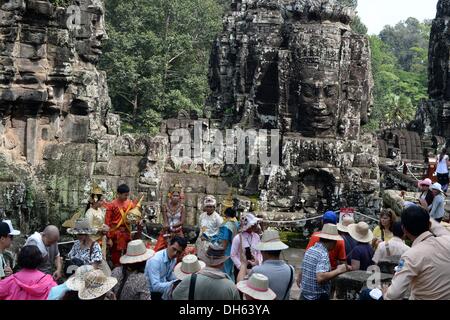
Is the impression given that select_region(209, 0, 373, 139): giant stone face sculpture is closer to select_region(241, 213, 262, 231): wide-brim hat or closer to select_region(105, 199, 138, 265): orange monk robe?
select_region(105, 199, 138, 265): orange monk robe

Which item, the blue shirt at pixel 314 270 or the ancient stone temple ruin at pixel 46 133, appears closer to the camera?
the blue shirt at pixel 314 270

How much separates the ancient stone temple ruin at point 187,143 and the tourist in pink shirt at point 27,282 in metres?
6.29

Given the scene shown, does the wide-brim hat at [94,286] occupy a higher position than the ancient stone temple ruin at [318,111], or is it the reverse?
the ancient stone temple ruin at [318,111]

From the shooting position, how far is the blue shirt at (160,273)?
536 centimetres

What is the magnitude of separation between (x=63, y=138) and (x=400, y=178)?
352 inches

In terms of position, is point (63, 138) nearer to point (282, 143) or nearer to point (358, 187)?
point (282, 143)

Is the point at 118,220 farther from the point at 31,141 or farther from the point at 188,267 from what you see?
the point at 31,141

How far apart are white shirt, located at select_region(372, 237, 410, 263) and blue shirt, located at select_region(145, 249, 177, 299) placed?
6.14ft

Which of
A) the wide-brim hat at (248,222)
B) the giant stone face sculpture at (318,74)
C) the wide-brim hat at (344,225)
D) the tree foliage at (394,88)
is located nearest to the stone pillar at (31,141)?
the giant stone face sculpture at (318,74)

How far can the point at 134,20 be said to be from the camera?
105 ft

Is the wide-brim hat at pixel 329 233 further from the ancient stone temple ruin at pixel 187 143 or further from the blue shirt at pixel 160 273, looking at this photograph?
the ancient stone temple ruin at pixel 187 143

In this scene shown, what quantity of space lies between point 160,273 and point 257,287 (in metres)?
1.15

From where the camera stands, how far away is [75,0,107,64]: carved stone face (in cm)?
1483
